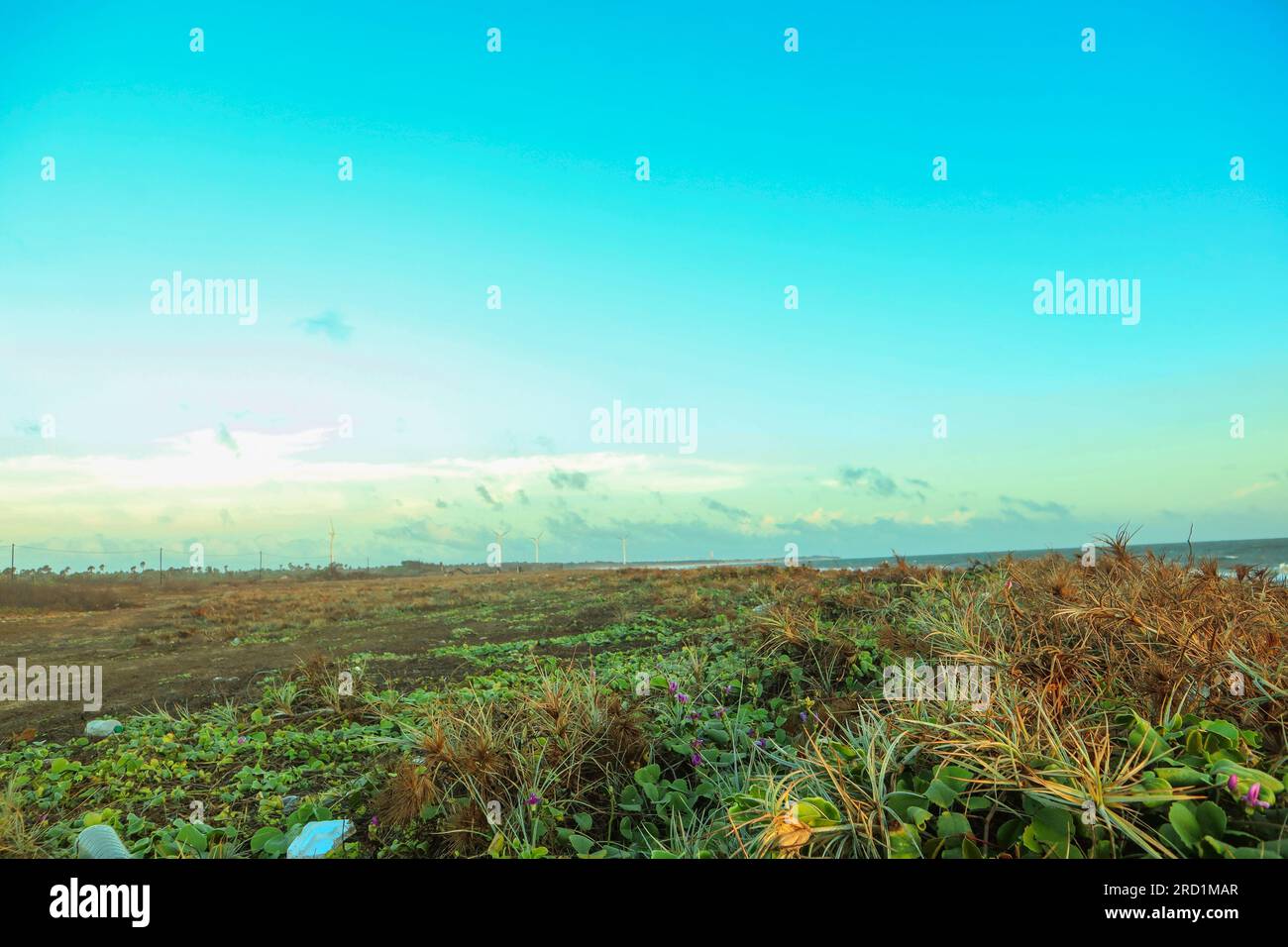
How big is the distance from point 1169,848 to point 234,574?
6335 centimetres

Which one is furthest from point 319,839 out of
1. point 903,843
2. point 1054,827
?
point 1054,827

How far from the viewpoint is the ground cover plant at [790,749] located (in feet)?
8.77

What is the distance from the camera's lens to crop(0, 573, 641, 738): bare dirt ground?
27.3ft

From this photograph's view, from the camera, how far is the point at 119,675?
10.2 metres

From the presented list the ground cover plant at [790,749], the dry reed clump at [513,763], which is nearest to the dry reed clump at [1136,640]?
the ground cover plant at [790,749]

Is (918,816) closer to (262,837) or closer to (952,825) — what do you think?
(952,825)

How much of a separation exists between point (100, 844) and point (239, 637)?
12.6 m

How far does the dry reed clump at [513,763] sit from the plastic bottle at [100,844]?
1349 millimetres

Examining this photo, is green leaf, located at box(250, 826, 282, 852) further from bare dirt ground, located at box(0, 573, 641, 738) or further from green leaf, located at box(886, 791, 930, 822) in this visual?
bare dirt ground, located at box(0, 573, 641, 738)

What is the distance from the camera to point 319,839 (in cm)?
371

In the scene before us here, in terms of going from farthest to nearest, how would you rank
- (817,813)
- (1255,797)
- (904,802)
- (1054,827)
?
(904,802) < (817,813) < (1054,827) < (1255,797)
